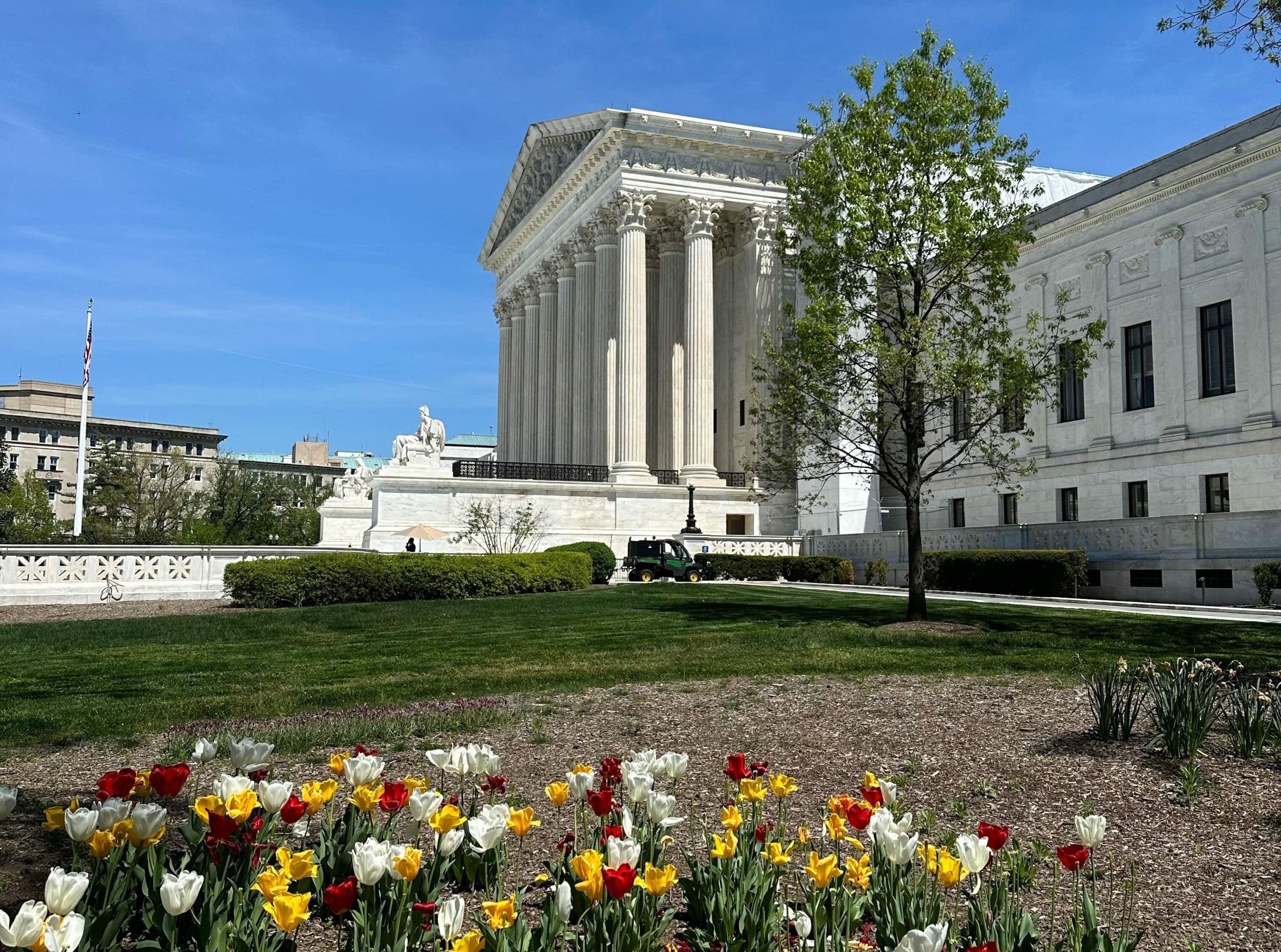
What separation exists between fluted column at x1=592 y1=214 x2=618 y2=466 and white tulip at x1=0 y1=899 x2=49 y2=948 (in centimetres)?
5032

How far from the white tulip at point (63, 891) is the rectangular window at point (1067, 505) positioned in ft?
136

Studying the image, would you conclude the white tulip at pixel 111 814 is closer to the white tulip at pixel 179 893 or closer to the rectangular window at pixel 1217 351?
the white tulip at pixel 179 893

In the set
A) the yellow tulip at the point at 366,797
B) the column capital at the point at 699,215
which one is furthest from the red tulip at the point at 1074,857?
the column capital at the point at 699,215

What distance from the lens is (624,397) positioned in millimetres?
51688

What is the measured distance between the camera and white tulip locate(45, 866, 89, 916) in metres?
3.02

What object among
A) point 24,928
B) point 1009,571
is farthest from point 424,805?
point 1009,571

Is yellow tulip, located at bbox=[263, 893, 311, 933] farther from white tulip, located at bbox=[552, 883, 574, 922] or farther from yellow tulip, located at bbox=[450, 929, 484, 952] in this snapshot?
white tulip, located at bbox=[552, 883, 574, 922]

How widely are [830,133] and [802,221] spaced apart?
5.82ft

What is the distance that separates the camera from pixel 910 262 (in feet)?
67.5

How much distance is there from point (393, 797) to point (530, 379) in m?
66.8

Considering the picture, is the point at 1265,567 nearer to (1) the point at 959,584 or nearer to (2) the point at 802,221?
(1) the point at 959,584

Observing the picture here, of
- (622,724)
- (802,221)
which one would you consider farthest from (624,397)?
(622,724)

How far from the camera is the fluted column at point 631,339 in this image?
5162 cm

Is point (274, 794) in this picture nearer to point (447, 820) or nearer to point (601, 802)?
point (447, 820)
